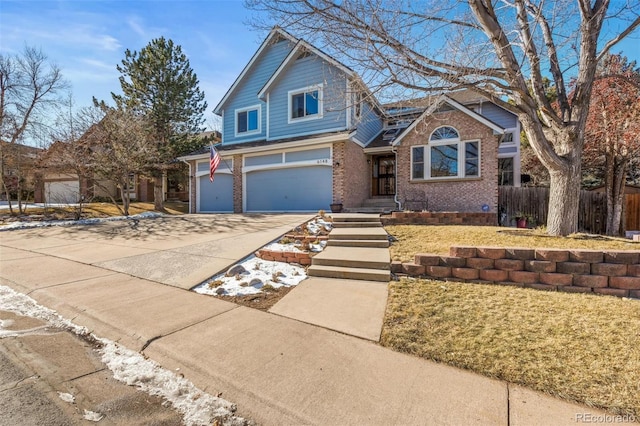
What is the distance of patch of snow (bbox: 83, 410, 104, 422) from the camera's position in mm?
1936

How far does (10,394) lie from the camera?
86.0 inches

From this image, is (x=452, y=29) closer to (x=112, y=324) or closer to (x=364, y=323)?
(x=364, y=323)

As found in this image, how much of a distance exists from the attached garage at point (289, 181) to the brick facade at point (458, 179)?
3228 millimetres

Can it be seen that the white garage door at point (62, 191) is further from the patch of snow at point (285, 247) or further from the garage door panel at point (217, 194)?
the patch of snow at point (285, 247)

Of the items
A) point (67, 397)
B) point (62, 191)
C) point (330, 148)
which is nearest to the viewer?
A: point (67, 397)

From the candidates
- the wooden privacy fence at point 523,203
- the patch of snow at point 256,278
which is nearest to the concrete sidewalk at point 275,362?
the patch of snow at point 256,278

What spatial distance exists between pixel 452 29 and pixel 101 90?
2179 cm

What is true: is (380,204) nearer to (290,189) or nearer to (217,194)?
(290,189)

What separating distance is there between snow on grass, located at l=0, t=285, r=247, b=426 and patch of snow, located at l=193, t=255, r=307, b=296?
1512 millimetres

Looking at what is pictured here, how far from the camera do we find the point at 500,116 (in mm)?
16859

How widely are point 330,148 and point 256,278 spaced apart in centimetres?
880

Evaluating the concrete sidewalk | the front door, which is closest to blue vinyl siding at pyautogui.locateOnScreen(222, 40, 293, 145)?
the front door

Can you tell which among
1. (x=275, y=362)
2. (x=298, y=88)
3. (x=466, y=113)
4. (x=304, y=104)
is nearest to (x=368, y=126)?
(x=304, y=104)

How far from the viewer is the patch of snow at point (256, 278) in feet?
14.2
